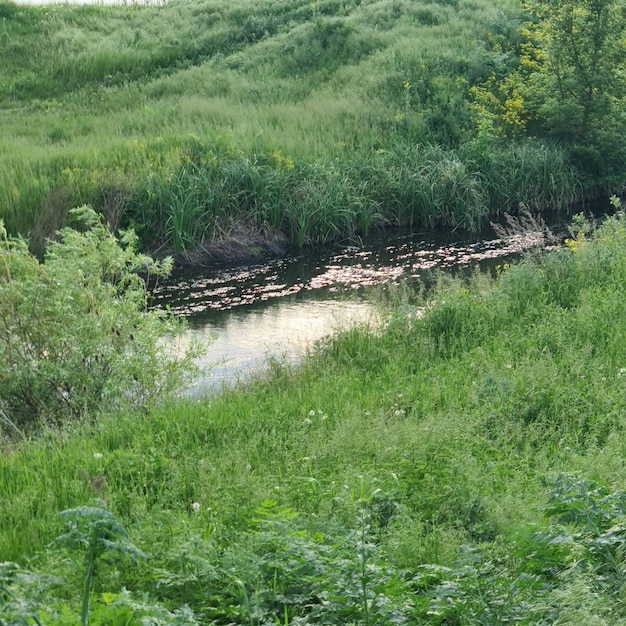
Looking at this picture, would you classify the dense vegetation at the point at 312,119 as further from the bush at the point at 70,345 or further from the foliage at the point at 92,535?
the foliage at the point at 92,535

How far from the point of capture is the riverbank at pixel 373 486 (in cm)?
420

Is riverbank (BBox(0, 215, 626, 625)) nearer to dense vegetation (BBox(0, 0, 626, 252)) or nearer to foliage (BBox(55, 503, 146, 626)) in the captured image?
foliage (BBox(55, 503, 146, 626))

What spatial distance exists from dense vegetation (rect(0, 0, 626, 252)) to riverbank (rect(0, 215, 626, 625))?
8.38 meters

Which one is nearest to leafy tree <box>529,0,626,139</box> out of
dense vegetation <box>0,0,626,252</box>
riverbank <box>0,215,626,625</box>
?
dense vegetation <box>0,0,626,252</box>

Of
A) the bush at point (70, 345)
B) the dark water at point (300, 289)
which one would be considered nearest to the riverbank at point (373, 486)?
the bush at point (70, 345)

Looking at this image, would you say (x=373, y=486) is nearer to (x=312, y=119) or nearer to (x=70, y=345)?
(x=70, y=345)

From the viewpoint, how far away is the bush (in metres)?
8.43

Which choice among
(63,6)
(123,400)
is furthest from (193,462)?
(63,6)

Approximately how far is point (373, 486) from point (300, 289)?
10098mm

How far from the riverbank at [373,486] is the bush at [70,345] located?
821mm

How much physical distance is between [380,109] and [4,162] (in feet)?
33.0

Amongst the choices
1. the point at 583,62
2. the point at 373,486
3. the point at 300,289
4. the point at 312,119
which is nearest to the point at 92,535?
the point at 373,486

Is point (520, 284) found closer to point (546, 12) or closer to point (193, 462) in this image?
point (193, 462)

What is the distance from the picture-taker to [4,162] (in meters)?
18.0
